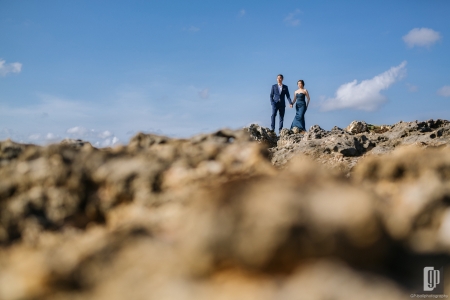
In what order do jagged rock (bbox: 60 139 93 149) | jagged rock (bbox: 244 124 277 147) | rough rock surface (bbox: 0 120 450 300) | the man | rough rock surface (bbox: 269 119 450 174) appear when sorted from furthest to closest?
the man < jagged rock (bbox: 244 124 277 147) < rough rock surface (bbox: 269 119 450 174) < jagged rock (bbox: 60 139 93 149) < rough rock surface (bbox: 0 120 450 300)

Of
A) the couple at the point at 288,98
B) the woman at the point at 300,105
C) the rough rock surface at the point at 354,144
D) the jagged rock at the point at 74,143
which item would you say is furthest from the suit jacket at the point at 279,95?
the jagged rock at the point at 74,143

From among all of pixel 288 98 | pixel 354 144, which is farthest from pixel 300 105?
pixel 354 144

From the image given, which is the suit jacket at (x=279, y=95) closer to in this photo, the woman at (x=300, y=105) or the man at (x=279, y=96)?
the man at (x=279, y=96)

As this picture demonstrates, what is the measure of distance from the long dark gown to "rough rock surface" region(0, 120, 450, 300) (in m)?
14.7

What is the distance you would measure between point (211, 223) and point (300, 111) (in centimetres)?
1628

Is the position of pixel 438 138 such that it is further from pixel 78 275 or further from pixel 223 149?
pixel 78 275

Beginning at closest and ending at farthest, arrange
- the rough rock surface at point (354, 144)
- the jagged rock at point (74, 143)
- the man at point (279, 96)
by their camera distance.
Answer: the jagged rock at point (74, 143) → the rough rock surface at point (354, 144) → the man at point (279, 96)

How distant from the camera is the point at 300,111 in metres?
18.0

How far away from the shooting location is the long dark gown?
58.7ft

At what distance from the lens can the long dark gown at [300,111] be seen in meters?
17.9

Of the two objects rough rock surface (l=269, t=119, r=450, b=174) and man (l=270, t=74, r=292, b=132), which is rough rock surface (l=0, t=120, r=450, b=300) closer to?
rough rock surface (l=269, t=119, r=450, b=174)

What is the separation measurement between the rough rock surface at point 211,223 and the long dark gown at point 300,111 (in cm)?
1473

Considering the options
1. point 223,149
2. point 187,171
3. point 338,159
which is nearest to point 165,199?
point 187,171

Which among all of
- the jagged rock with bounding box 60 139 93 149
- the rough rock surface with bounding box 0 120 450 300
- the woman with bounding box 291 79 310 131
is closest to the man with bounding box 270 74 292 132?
the woman with bounding box 291 79 310 131
